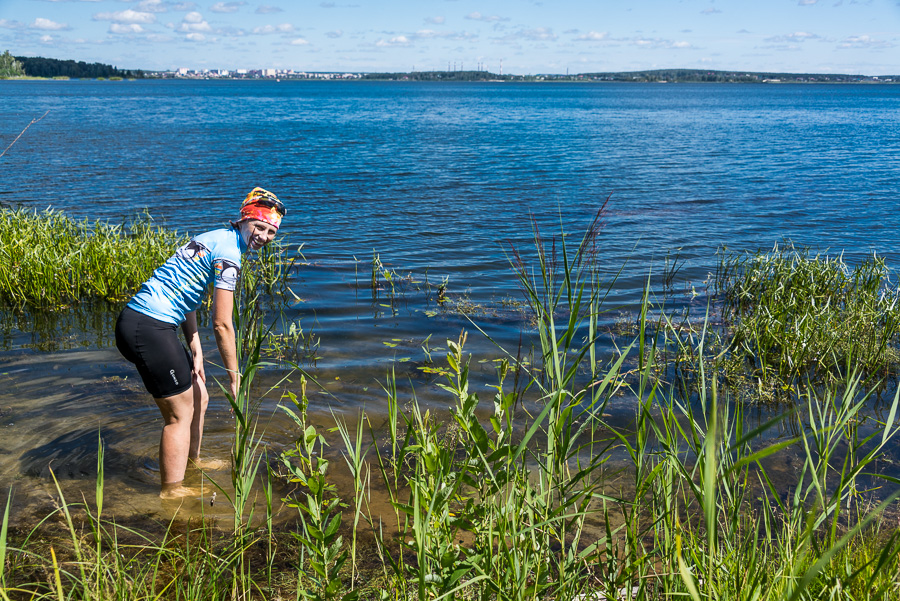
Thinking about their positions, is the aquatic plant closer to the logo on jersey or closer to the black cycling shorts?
the logo on jersey

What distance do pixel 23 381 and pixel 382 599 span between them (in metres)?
5.35

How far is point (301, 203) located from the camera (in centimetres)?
1741

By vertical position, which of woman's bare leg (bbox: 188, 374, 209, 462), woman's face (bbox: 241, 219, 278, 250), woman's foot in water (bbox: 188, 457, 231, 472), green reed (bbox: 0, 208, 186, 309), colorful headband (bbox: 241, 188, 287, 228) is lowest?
woman's foot in water (bbox: 188, 457, 231, 472)

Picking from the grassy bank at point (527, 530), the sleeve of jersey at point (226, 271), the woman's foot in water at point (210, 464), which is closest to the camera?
the grassy bank at point (527, 530)

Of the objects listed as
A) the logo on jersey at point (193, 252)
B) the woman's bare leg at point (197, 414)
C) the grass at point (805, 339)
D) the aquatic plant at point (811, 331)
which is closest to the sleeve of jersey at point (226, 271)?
the logo on jersey at point (193, 252)

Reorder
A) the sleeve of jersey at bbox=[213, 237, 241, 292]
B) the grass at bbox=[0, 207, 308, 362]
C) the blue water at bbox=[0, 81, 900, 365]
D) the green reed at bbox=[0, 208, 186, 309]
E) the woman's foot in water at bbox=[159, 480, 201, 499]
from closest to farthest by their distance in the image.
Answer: the sleeve of jersey at bbox=[213, 237, 241, 292]
the woman's foot in water at bbox=[159, 480, 201, 499]
the grass at bbox=[0, 207, 308, 362]
the green reed at bbox=[0, 208, 186, 309]
the blue water at bbox=[0, 81, 900, 365]

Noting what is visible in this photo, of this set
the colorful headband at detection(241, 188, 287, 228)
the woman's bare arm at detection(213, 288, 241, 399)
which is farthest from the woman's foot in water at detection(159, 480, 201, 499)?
the colorful headband at detection(241, 188, 287, 228)

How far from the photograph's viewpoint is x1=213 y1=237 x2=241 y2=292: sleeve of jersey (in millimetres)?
3992

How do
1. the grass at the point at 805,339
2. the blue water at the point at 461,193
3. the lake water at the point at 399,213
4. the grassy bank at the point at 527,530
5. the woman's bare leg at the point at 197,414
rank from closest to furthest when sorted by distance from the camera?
the grassy bank at the point at 527,530, the woman's bare leg at the point at 197,414, the lake water at the point at 399,213, the grass at the point at 805,339, the blue water at the point at 461,193

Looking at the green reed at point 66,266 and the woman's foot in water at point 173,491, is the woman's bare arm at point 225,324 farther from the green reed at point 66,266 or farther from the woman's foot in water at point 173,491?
the green reed at point 66,266

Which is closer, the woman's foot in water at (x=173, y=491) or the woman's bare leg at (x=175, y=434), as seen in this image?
the woman's bare leg at (x=175, y=434)

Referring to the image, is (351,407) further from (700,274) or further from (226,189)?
(226,189)

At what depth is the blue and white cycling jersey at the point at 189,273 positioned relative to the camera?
13.3 ft

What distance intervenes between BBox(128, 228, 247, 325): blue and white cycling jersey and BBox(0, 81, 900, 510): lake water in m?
1.51
